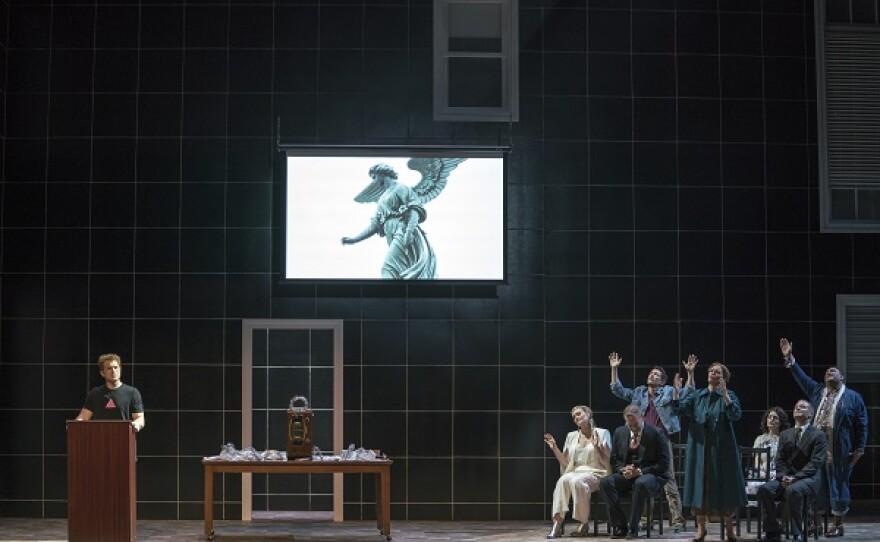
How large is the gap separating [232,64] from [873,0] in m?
6.17

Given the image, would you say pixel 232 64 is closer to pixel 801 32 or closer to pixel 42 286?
pixel 42 286

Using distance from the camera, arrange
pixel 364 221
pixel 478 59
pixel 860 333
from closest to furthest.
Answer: pixel 364 221 → pixel 478 59 → pixel 860 333

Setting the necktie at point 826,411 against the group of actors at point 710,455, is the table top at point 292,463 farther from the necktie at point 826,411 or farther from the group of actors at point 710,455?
the necktie at point 826,411

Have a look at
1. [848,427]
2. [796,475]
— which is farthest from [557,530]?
[848,427]

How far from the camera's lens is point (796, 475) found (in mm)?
10438

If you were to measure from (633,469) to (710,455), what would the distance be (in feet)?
2.82

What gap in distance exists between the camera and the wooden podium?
944cm

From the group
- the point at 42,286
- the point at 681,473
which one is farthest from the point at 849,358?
the point at 42,286

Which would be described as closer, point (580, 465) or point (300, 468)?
point (300, 468)

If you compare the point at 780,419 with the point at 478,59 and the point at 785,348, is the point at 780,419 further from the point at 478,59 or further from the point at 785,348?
the point at 478,59

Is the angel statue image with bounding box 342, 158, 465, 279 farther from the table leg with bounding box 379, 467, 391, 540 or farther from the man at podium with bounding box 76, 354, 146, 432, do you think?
the man at podium with bounding box 76, 354, 146, 432

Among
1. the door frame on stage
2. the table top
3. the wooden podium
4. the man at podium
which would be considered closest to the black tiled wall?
the door frame on stage

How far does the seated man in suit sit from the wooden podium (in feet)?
15.8

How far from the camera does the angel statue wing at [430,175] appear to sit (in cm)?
1220
